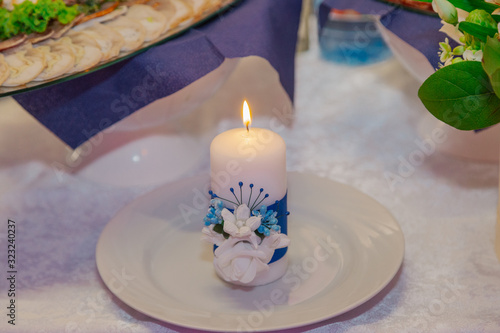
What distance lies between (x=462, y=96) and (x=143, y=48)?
0.32 metres

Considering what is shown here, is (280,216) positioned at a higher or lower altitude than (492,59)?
lower

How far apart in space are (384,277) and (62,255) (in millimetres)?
362

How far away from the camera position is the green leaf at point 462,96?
0.50 m

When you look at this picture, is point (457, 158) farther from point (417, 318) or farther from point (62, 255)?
point (62, 255)

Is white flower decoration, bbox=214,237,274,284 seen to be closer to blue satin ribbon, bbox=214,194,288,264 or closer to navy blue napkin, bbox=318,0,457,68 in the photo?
blue satin ribbon, bbox=214,194,288,264

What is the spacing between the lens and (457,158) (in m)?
0.82

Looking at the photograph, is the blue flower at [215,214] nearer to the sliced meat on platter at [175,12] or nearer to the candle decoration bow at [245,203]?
the candle decoration bow at [245,203]

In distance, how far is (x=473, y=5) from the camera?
1.73ft

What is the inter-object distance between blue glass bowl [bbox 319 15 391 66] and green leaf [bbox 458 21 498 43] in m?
0.61

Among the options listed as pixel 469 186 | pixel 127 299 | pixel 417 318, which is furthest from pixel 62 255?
pixel 469 186

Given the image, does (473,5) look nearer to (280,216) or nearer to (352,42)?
(280,216)

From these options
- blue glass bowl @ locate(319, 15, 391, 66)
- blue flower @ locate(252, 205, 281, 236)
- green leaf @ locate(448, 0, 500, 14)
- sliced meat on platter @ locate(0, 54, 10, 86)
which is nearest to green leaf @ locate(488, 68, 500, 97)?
green leaf @ locate(448, 0, 500, 14)

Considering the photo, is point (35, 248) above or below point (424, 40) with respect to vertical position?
below

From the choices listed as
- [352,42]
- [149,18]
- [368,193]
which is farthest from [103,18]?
[352,42]
